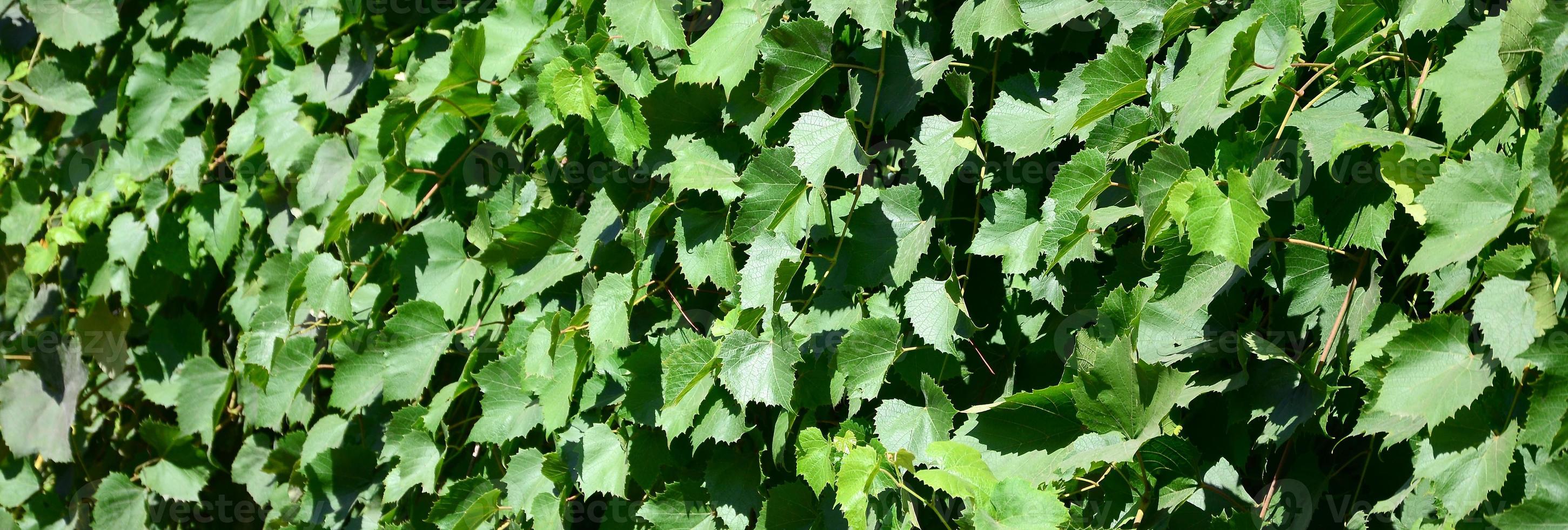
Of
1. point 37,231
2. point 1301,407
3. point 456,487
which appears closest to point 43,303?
point 37,231

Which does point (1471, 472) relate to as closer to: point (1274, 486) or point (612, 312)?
point (1274, 486)

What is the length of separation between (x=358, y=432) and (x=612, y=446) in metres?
0.92

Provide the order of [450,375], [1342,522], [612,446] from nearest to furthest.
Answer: [1342,522] → [612,446] → [450,375]

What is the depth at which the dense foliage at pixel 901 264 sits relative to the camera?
1087 millimetres

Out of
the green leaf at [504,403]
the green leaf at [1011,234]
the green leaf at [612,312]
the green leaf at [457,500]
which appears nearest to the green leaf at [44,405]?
the green leaf at [457,500]

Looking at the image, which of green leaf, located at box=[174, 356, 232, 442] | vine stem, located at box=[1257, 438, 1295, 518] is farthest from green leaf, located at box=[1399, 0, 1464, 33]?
green leaf, located at box=[174, 356, 232, 442]

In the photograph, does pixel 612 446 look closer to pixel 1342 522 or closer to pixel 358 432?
pixel 358 432

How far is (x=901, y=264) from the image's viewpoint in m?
1.53

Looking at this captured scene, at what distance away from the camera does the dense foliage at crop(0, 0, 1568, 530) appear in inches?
42.8

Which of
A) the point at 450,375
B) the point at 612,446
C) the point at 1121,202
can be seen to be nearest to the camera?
the point at 1121,202

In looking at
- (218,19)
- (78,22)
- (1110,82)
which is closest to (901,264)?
(1110,82)

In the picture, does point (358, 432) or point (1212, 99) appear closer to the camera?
point (1212, 99)

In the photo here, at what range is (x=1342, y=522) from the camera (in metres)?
1.25

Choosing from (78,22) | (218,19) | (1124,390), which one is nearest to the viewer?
(1124,390)
